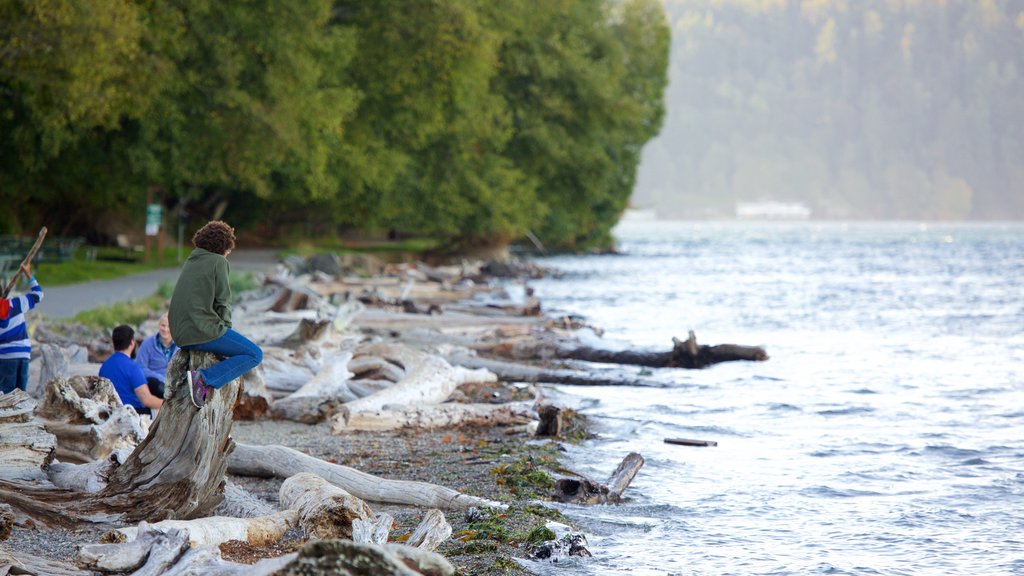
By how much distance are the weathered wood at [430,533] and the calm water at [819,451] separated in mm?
1104

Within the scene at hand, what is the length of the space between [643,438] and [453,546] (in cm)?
534

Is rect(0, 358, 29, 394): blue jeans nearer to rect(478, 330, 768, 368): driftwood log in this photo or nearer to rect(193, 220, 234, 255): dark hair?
rect(193, 220, 234, 255): dark hair

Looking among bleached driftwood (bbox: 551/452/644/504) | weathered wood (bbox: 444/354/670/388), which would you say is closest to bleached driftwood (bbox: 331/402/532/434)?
bleached driftwood (bbox: 551/452/644/504)

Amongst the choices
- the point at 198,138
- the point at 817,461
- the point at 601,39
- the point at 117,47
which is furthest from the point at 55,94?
the point at 601,39

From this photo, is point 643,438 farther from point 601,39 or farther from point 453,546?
point 601,39

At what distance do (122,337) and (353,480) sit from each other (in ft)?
8.51

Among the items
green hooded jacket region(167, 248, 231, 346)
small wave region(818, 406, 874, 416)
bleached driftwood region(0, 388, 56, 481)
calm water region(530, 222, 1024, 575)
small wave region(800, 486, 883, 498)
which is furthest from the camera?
small wave region(818, 406, 874, 416)

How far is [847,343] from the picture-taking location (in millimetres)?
25156

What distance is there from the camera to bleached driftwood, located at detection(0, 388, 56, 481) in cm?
824

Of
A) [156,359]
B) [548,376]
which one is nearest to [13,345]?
[156,359]

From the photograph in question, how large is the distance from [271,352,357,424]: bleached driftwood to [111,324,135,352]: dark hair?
2.59 meters

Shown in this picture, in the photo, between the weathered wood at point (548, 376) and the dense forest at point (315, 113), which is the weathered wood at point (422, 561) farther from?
the dense forest at point (315, 113)

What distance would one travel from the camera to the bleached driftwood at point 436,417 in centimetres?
1238

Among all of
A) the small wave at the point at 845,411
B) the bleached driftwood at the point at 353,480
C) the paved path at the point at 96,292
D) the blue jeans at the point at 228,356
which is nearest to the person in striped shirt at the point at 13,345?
the bleached driftwood at the point at 353,480
